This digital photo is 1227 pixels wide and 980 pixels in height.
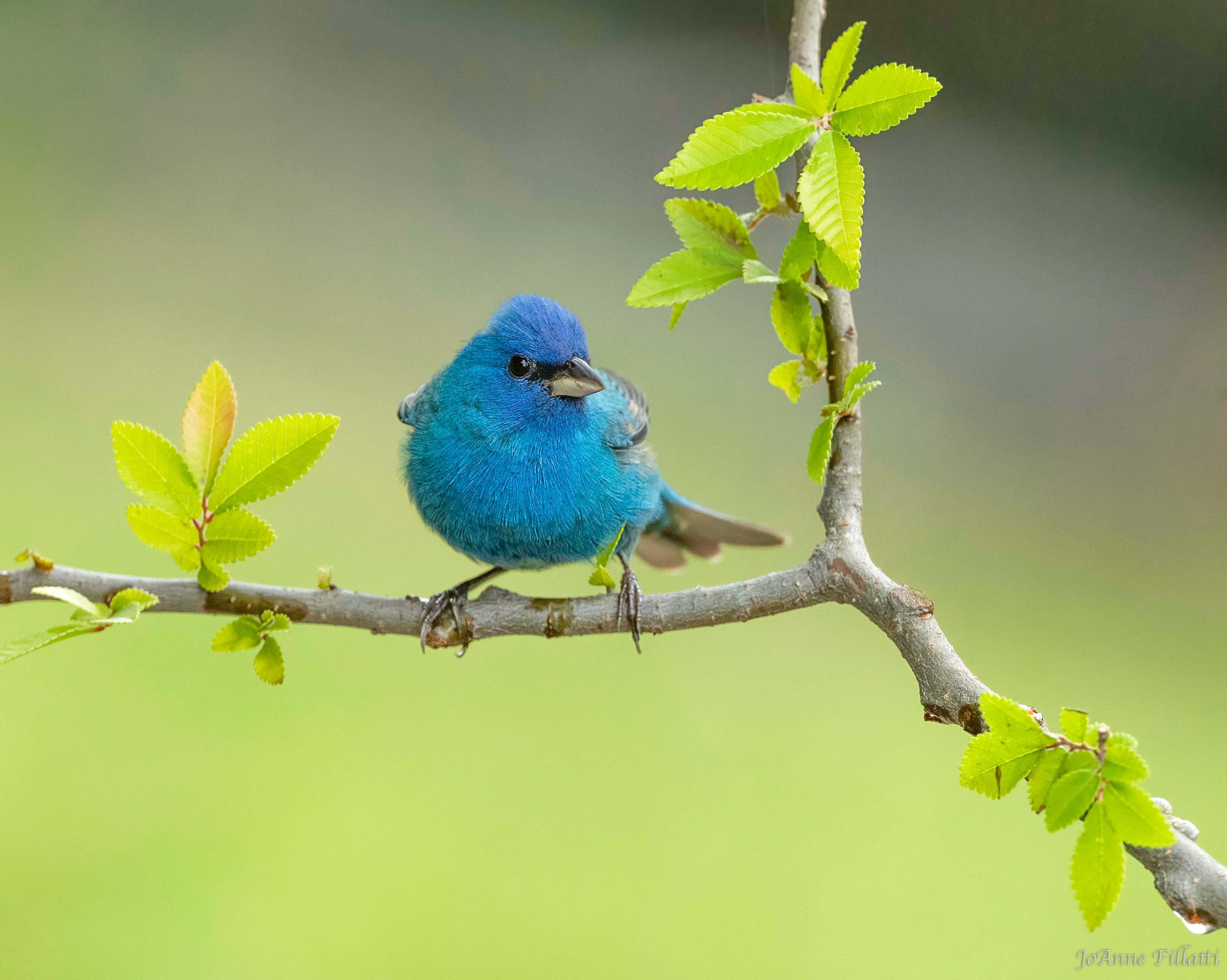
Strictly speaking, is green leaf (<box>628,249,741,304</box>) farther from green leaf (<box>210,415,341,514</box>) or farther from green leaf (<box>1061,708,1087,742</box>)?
green leaf (<box>1061,708,1087,742</box>)

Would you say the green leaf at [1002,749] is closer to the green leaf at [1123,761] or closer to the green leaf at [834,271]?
the green leaf at [1123,761]

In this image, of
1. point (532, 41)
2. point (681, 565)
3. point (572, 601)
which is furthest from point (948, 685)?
point (532, 41)

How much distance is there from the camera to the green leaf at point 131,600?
0.97 metres

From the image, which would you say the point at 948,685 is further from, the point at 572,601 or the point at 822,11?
the point at 822,11

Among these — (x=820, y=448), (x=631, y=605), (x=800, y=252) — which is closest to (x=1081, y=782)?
(x=820, y=448)

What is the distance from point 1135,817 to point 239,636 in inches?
33.3

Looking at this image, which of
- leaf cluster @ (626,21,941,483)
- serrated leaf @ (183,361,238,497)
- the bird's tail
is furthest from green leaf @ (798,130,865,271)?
the bird's tail

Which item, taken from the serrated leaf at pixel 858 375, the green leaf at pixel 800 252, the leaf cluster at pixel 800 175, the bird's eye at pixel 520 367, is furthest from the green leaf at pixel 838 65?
the bird's eye at pixel 520 367

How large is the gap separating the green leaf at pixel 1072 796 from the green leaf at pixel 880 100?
1.66ft

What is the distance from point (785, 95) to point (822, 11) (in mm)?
209

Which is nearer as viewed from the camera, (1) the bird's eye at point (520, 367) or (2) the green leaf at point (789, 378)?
(2) the green leaf at point (789, 378)

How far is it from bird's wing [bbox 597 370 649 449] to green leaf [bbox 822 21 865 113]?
0.87 m

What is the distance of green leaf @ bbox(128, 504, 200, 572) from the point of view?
97 centimetres

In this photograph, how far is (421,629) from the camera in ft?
4.21
